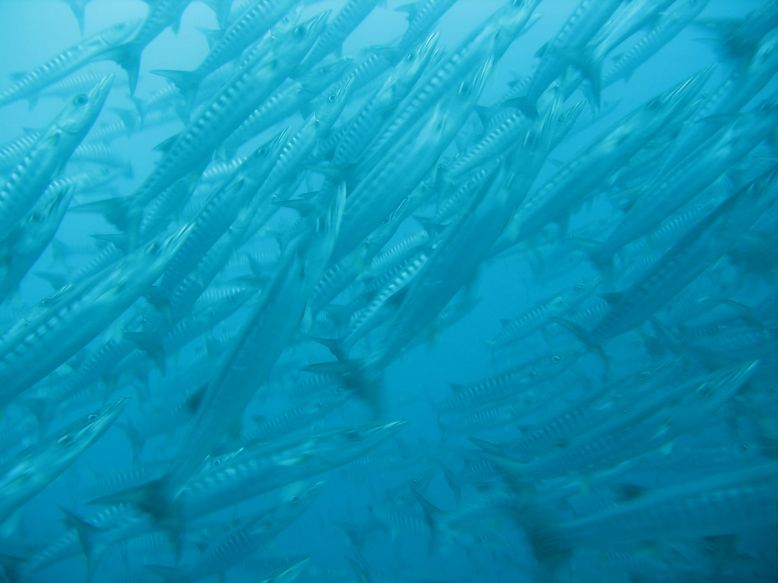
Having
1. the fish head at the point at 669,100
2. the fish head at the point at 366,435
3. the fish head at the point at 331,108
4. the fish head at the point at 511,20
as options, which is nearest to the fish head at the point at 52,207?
the fish head at the point at 331,108

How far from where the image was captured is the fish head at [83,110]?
396 cm

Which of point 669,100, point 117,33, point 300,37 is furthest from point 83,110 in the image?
point 669,100

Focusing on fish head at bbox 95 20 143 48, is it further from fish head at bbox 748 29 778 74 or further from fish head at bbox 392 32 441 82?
fish head at bbox 748 29 778 74

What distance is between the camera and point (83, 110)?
4.01m

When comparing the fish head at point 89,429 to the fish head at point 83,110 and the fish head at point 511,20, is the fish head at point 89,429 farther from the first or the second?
the fish head at point 511,20

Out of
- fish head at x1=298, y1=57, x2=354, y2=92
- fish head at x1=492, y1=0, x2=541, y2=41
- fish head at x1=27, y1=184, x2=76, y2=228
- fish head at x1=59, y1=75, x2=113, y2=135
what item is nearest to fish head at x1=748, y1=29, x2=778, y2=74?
fish head at x1=492, y1=0, x2=541, y2=41

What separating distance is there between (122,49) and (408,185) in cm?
344

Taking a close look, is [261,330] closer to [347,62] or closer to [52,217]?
[52,217]

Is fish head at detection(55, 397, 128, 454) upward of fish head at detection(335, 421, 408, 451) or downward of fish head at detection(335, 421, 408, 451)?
upward

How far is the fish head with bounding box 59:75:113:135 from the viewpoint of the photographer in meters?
3.96

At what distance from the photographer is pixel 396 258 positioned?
5742 millimetres

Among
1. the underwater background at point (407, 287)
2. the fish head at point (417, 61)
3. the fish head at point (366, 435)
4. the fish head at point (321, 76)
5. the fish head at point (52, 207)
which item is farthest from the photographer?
the fish head at point (321, 76)

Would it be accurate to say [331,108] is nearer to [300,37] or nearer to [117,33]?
[300,37]

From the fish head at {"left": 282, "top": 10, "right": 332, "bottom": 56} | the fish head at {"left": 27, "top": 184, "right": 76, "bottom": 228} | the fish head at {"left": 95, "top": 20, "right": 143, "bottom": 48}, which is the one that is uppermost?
the fish head at {"left": 95, "top": 20, "right": 143, "bottom": 48}
